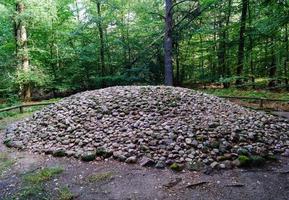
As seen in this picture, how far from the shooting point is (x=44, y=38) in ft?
64.6

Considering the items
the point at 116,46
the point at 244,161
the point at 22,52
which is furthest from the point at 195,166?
the point at 116,46

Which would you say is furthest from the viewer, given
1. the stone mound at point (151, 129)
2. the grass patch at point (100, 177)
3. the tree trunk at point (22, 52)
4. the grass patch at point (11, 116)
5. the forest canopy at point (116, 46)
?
the forest canopy at point (116, 46)

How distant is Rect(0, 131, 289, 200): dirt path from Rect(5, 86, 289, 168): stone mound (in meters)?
0.44

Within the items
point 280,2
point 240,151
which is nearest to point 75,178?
point 240,151

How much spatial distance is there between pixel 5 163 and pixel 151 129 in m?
3.61

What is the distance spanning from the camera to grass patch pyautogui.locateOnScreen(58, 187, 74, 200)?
16.1 feet

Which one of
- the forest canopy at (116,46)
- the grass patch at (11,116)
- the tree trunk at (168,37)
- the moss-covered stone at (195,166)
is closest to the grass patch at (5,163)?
the grass patch at (11,116)

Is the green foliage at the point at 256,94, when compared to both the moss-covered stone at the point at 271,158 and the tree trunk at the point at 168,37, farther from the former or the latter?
the moss-covered stone at the point at 271,158

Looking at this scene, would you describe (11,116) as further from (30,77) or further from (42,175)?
(42,175)

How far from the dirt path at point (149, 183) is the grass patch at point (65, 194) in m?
0.03

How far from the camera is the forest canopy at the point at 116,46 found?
1697 cm

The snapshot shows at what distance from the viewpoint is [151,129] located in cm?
763

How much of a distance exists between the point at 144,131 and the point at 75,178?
7.63 ft

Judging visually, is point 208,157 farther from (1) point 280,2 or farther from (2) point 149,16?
(2) point 149,16
